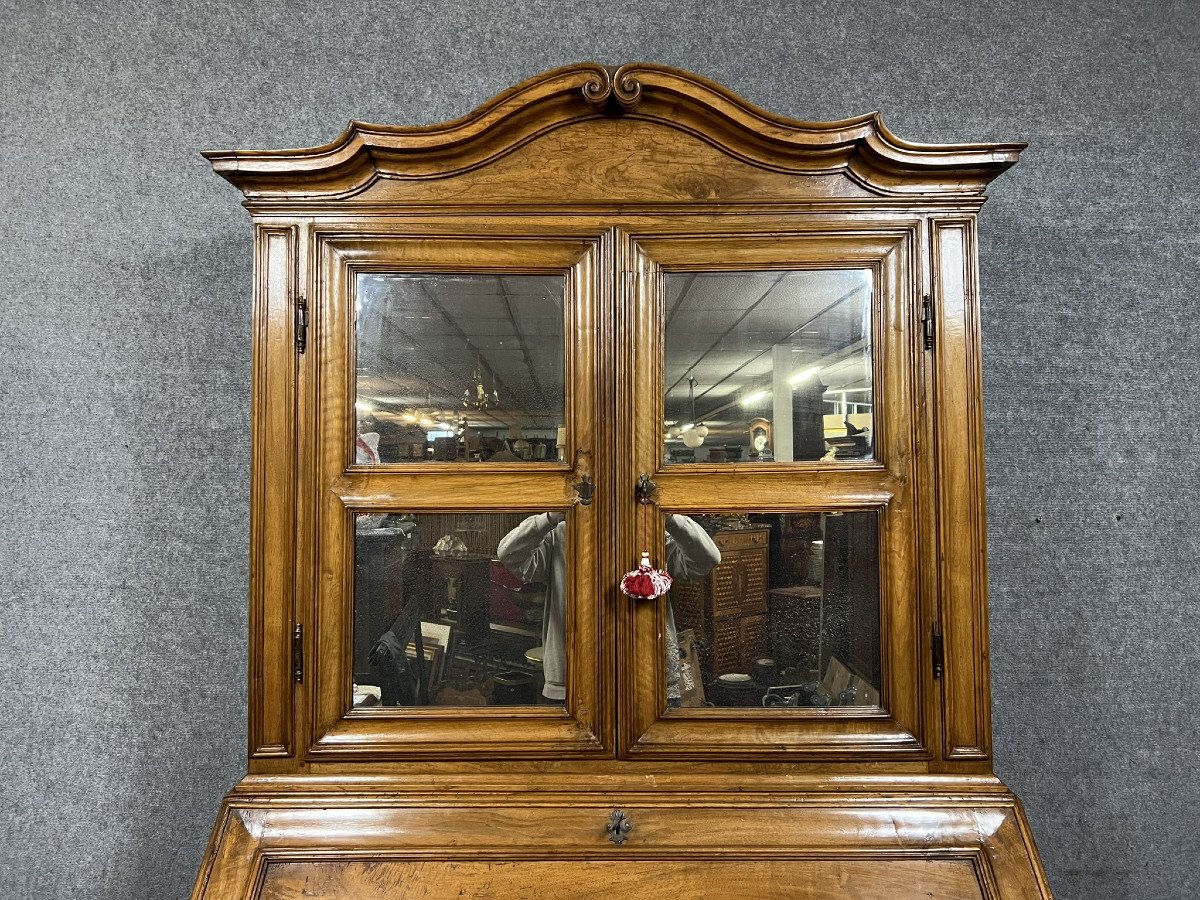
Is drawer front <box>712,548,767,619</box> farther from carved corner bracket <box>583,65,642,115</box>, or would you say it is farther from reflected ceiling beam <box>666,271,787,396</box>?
carved corner bracket <box>583,65,642,115</box>

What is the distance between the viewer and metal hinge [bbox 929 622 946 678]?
104 cm

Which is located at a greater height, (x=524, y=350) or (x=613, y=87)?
(x=613, y=87)

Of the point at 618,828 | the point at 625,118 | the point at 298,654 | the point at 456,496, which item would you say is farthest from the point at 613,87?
the point at 618,828

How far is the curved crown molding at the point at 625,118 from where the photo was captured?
40.6 inches

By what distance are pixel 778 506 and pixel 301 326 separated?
79cm

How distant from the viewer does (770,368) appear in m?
1.05

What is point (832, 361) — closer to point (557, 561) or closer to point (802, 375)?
point (802, 375)

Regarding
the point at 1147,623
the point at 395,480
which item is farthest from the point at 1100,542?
the point at 395,480

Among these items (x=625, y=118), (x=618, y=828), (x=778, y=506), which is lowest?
(x=618, y=828)

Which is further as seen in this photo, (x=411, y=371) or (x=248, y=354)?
(x=248, y=354)

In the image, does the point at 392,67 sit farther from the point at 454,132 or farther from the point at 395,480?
the point at 395,480

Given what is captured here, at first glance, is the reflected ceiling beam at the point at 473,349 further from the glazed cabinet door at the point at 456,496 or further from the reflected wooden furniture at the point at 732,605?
the reflected wooden furniture at the point at 732,605

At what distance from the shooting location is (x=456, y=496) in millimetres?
1053

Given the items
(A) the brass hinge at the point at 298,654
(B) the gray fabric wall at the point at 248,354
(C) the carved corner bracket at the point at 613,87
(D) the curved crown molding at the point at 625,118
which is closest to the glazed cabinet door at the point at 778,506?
(D) the curved crown molding at the point at 625,118
